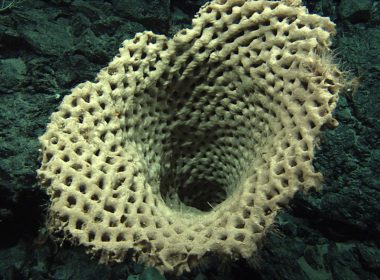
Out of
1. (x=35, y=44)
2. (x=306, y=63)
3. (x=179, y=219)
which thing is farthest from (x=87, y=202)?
(x=35, y=44)

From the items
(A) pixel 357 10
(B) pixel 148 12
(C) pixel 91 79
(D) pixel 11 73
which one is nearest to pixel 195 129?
(C) pixel 91 79

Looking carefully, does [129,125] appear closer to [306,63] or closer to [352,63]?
[306,63]

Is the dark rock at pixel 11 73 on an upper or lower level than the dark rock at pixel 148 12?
lower

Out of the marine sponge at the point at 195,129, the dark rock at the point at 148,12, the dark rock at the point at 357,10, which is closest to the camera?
the marine sponge at the point at 195,129

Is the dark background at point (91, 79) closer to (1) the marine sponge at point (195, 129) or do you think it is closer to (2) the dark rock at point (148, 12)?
(2) the dark rock at point (148, 12)

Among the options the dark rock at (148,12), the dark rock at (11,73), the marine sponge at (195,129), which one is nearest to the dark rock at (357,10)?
the dark rock at (148,12)

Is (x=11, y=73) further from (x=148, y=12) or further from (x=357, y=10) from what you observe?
(x=357, y=10)

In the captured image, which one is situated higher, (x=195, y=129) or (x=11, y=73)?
(x=195, y=129)

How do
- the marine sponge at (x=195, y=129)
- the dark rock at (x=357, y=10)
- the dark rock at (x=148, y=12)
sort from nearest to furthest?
the marine sponge at (x=195, y=129)
the dark rock at (x=357, y=10)
the dark rock at (x=148, y=12)

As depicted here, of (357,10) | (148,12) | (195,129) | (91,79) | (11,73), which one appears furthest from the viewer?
(148,12)
